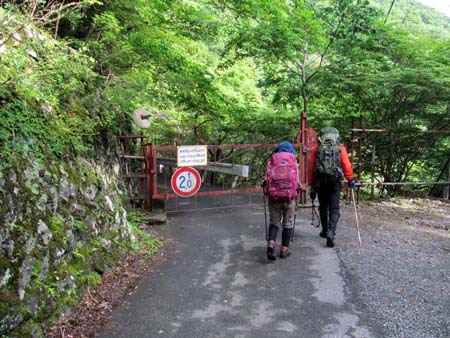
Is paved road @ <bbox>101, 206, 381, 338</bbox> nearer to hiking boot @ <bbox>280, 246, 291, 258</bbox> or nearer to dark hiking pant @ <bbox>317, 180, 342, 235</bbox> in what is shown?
hiking boot @ <bbox>280, 246, 291, 258</bbox>

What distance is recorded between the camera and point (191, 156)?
7840mm

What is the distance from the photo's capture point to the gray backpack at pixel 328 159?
5.80 meters

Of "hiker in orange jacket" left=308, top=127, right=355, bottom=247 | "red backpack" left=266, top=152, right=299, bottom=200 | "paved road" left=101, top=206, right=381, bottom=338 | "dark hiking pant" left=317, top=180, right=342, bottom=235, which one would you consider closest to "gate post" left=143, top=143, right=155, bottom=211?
"paved road" left=101, top=206, right=381, bottom=338

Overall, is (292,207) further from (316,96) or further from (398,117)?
(398,117)

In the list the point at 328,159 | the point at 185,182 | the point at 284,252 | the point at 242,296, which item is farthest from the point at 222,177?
the point at 242,296

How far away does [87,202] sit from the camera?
15.6 feet

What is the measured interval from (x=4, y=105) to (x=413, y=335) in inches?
172

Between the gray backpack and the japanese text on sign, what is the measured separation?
2.74m

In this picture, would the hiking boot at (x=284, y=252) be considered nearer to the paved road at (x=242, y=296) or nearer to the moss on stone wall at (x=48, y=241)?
the paved road at (x=242, y=296)

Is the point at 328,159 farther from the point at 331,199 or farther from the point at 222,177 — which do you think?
the point at 222,177

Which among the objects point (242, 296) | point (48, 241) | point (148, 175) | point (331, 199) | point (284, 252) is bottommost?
point (242, 296)

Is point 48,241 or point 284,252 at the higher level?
point 48,241

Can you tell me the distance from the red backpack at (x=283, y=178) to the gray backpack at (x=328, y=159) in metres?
0.68

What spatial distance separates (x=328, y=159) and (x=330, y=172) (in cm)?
21
